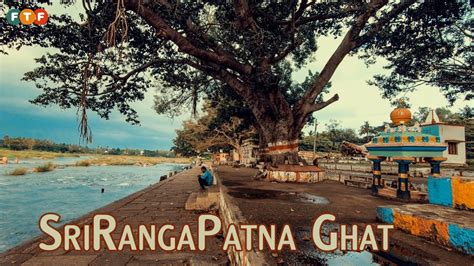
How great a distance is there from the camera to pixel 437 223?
2.88 meters

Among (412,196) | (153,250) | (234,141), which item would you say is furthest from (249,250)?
(234,141)

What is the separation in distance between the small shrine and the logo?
39.9 feet

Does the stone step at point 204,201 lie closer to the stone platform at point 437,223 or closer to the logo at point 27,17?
the stone platform at point 437,223

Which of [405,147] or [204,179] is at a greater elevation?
[405,147]

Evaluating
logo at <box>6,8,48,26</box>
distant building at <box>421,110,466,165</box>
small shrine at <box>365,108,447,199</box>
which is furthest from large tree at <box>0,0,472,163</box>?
distant building at <box>421,110,466,165</box>

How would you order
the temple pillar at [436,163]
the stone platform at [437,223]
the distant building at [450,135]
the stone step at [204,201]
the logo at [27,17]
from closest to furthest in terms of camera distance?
the stone platform at [437,223] → the temple pillar at [436,163] → the stone step at [204,201] → the logo at [27,17] → the distant building at [450,135]

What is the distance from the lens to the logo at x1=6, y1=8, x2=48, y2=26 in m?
8.64

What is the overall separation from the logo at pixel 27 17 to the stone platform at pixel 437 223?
39.8 ft

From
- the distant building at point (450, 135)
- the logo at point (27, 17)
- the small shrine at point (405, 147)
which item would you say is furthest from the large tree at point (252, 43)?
the distant building at point (450, 135)

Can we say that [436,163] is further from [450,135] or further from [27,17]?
[450,135]

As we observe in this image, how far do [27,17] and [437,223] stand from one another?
1267 centimetres

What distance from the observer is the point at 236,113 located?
843 inches

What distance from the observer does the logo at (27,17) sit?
864cm

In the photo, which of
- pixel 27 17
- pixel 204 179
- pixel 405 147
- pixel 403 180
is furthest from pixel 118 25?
pixel 403 180
